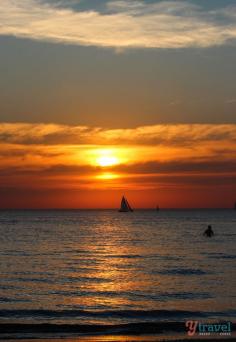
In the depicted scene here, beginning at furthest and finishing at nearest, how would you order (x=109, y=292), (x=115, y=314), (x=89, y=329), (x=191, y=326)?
(x=109, y=292)
(x=115, y=314)
(x=191, y=326)
(x=89, y=329)

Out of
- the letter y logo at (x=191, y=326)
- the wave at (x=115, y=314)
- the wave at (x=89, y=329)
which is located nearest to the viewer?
the wave at (x=89, y=329)

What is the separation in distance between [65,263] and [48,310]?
86.6ft

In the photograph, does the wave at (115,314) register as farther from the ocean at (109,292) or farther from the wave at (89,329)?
the wave at (89,329)

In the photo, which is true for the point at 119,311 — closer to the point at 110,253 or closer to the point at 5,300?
the point at 5,300

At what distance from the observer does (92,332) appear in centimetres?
2689
